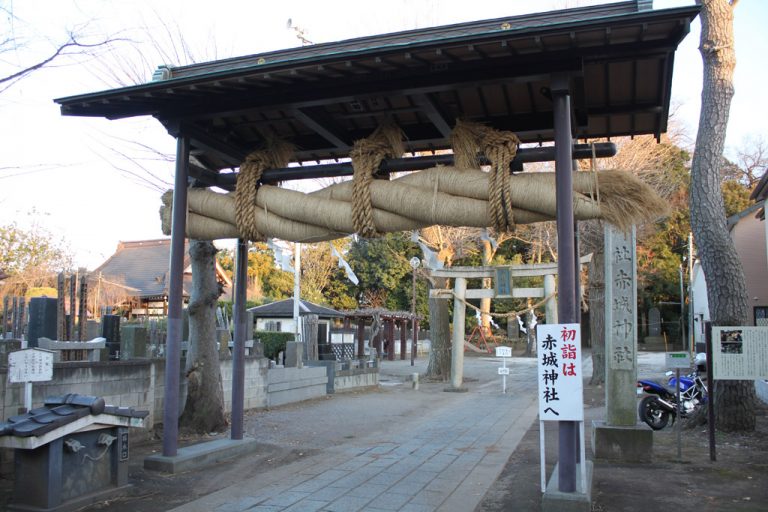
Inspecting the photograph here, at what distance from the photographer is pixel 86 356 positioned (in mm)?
9305

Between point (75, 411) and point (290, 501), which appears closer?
point (75, 411)

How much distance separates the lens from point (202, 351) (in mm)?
10477

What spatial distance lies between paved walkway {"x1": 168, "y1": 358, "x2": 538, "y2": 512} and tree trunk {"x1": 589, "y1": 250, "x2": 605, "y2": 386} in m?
7.74

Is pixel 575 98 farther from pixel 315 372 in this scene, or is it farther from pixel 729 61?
pixel 315 372

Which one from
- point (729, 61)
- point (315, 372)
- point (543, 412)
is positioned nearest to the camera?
point (543, 412)

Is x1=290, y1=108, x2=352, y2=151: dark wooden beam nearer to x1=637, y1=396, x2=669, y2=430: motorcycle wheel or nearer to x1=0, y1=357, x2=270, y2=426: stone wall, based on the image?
x1=0, y1=357, x2=270, y2=426: stone wall

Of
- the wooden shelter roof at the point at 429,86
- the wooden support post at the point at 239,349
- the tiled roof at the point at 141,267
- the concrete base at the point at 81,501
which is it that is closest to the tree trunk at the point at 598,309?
the wooden shelter roof at the point at 429,86

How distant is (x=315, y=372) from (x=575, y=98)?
465 inches

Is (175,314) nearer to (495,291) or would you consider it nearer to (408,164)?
(408,164)

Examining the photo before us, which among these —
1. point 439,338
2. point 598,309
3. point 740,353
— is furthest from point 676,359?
point 439,338

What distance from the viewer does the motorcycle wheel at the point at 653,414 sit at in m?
11.6

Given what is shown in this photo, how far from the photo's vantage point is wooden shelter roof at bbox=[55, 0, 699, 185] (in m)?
5.38

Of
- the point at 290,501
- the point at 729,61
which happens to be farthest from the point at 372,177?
the point at 729,61

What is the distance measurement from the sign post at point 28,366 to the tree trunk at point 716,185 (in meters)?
9.97
